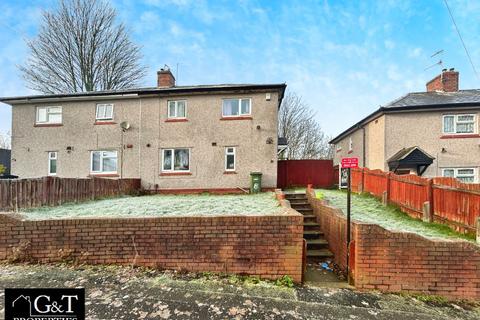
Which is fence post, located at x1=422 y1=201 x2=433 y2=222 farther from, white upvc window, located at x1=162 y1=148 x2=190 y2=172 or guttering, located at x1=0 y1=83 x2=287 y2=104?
white upvc window, located at x1=162 y1=148 x2=190 y2=172

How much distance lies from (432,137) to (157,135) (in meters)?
14.8

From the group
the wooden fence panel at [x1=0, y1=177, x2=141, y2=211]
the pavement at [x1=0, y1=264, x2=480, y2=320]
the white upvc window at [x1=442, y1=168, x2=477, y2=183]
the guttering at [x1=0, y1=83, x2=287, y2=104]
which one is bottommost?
the pavement at [x1=0, y1=264, x2=480, y2=320]

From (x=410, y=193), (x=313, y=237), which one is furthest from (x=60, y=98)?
(x=410, y=193)

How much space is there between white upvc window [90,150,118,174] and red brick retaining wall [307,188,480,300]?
12569mm

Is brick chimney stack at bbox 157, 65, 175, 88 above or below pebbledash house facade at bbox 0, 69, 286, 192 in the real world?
above

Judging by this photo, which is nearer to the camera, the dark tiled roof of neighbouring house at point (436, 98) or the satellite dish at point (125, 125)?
the satellite dish at point (125, 125)

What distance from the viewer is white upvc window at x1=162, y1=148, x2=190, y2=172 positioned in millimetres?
12531

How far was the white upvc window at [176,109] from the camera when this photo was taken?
41.7ft

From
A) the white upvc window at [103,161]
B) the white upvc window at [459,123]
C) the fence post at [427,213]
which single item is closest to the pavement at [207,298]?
the fence post at [427,213]

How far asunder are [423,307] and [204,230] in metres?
3.60

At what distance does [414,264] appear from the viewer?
391 centimetres

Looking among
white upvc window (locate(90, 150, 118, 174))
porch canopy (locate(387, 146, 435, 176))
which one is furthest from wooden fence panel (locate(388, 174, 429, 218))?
white upvc window (locate(90, 150, 118, 174))

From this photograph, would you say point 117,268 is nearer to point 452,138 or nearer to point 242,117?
point 242,117

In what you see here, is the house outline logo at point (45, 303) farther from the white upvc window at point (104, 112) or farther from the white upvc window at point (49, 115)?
the white upvc window at point (49, 115)
